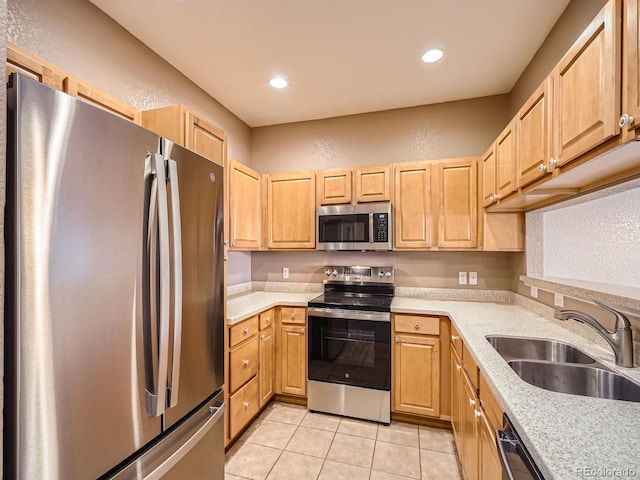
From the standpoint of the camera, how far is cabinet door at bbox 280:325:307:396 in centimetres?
271

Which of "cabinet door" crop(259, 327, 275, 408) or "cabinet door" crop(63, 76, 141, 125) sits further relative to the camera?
"cabinet door" crop(259, 327, 275, 408)

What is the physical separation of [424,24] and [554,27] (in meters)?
0.83

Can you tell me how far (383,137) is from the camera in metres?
3.15

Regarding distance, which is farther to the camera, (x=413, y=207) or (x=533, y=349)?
(x=413, y=207)

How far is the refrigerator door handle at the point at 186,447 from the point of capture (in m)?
1.15

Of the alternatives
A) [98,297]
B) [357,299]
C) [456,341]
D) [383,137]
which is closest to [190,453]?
[98,297]

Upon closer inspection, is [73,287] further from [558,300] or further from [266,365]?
[558,300]

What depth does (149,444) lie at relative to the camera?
116cm

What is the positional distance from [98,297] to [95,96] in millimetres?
1141

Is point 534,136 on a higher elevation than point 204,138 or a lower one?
lower

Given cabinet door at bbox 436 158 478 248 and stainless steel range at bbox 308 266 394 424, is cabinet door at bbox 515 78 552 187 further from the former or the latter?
stainless steel range at bbox 308 266 394 424

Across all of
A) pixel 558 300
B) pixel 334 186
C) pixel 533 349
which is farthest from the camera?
pixel 334 186

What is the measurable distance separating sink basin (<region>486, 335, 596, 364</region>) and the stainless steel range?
2.95 ft

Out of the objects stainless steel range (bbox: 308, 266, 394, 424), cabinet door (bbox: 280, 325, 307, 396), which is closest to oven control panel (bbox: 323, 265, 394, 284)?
stainless steel range (bbox: 308, 266, 394, 424)
